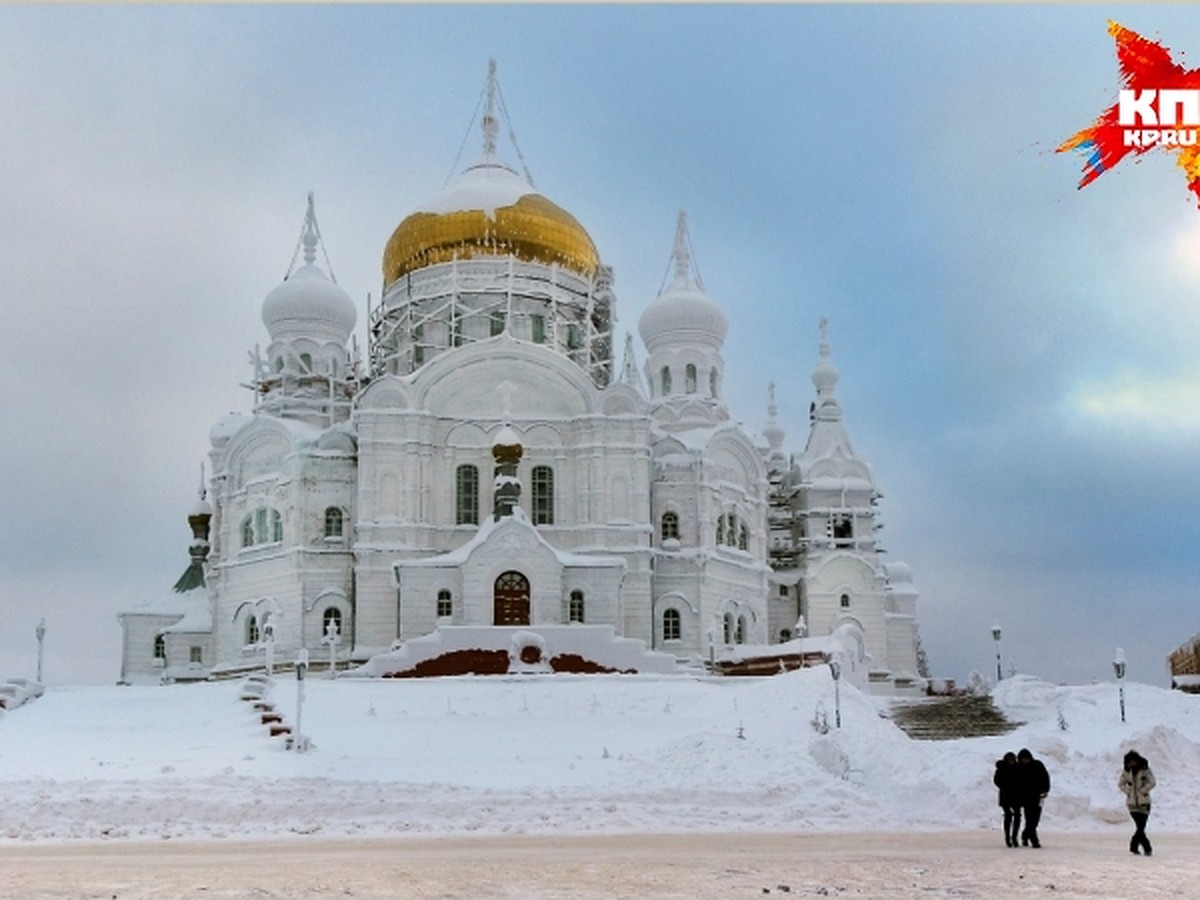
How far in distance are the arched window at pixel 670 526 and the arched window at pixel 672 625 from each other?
2499mm

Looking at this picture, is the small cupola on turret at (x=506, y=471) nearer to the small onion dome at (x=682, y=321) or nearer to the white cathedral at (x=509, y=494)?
the white cathedral at (x=509, y=494)

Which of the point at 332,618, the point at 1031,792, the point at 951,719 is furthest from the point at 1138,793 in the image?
the point at 332,618

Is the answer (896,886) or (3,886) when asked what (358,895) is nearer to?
(3,886)

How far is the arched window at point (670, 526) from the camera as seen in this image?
168ft

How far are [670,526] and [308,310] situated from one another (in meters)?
14.8

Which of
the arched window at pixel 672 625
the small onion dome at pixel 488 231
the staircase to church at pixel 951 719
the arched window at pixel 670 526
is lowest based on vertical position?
the staircase to church at pixel 951 719

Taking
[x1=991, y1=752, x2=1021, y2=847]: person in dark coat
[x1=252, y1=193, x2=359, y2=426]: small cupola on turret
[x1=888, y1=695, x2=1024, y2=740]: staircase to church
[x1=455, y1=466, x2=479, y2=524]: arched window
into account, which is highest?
[x1=252, y1=193, x2=359, y2=426]: small cupola on turret

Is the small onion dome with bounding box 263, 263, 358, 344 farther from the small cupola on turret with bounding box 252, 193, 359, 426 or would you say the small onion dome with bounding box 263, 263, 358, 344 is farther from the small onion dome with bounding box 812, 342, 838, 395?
the small onion dome with bounding box 812, 342, 838, 395

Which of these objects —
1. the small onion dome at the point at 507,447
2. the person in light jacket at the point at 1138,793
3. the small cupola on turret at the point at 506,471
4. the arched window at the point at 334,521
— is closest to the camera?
the person in light jacket at the point at 1138,793

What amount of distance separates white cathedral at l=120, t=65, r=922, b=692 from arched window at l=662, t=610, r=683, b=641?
117 millimetres

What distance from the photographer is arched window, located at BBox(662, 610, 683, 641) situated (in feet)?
Answer: 165

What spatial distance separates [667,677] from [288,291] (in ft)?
76.9
